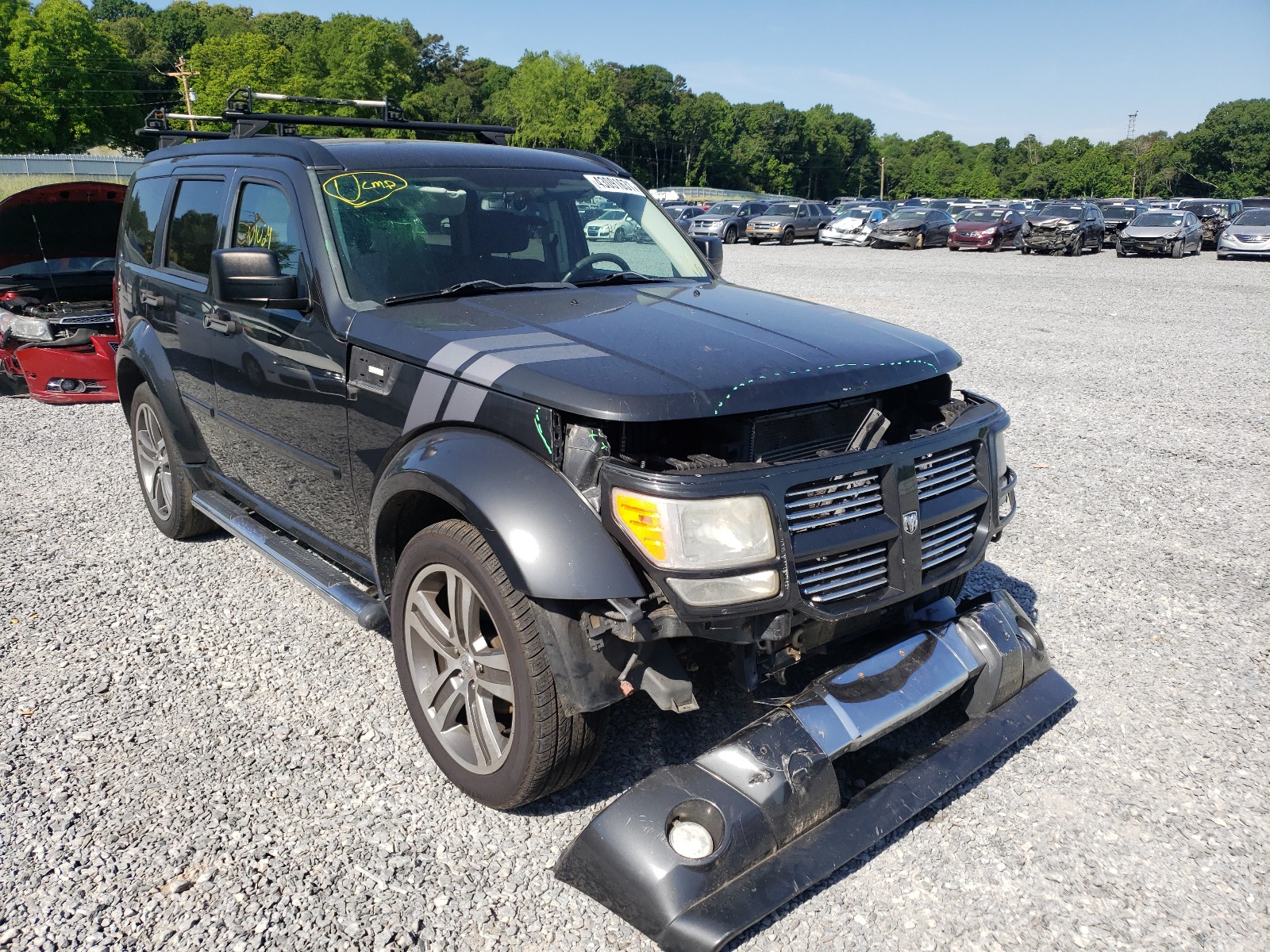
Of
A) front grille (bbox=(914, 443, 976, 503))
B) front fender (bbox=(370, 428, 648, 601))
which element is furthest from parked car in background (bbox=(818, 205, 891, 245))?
front fender (bbox=(370, 428, 648, 601))

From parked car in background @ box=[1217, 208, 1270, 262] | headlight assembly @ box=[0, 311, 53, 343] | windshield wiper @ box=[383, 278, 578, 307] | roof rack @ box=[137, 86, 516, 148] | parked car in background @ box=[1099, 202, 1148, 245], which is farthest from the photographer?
parked car in background @ box=[1099, 202, 1148, 245]

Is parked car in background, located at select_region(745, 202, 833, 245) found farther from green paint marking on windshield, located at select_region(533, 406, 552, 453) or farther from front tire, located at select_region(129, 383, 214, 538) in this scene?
green paint marking on windshield, located at select_region(533, 406, 552, 453)

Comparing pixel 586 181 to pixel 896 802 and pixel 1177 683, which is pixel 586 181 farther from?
pixel 1177 683

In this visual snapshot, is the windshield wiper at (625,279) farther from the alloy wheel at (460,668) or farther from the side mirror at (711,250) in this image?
the alloy wheel at (460,668)

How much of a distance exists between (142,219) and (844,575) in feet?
14.8

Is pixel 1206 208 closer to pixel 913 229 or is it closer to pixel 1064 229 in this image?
pixel 1064 229

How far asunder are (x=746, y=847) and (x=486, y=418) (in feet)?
4.50

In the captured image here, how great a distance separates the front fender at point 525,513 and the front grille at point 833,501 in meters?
0.45

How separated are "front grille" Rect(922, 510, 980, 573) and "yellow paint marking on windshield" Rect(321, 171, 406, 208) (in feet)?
7.75

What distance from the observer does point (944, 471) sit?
2871 millimetres

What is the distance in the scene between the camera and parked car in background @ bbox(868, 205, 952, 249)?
107ft

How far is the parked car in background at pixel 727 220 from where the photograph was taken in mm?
33875

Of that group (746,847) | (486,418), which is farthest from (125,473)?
(746,847)

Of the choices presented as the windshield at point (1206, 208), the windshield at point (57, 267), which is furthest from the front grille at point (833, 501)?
the windshield at point (1206, 208)
